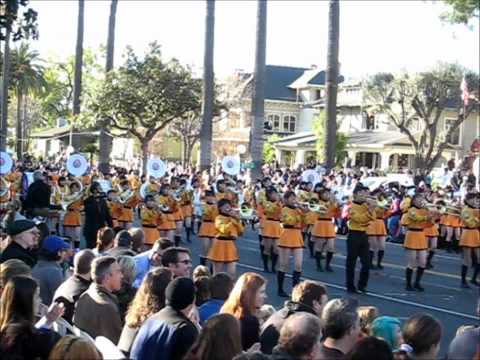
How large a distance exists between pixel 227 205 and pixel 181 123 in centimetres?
3854

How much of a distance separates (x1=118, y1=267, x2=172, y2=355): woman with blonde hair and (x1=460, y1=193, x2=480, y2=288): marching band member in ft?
35.4

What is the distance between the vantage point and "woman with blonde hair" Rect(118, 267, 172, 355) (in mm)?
5824

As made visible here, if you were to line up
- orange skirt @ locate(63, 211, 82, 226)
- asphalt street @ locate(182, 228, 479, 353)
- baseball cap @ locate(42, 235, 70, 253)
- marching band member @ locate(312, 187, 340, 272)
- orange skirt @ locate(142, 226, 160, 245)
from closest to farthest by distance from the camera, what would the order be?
baseball cap @ locate(42, 235, 70, 253) → asphalt street @ locate(182, 228, 479, 353) → orange skirt @ locate(142, 226, 160, 245) → marching band member @ locate(312, 187, 340, 272) → orange skirt @ locate(63, 211, 82, 226)

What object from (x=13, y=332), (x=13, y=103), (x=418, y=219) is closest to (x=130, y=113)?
(x=418, y=219)

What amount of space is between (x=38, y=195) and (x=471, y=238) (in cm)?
894

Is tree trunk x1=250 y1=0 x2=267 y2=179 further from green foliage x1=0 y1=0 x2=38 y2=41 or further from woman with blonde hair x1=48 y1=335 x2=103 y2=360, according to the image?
woman with blonde hair x1=48 y1=335 x2=103 y2=360

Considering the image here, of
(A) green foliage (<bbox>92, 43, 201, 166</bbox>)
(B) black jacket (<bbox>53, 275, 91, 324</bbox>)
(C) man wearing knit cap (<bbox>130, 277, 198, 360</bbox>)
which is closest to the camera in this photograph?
(C) man wearing knit cap (<bbox>130, 277, 198, 360</bbox>)

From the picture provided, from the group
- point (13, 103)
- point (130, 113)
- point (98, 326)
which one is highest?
point (13, 103)

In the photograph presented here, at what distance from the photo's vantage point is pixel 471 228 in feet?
52.2

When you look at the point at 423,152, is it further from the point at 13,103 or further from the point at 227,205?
the point at 13,103

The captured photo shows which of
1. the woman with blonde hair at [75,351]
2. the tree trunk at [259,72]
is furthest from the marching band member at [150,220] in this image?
the woman with blonde hair at [75,351]

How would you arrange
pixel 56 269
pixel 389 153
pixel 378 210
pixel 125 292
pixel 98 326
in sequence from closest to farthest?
1. pixel 98 326
2. pixel 125 292
3. pixel 56 269
4. pixel 378 210
5. pixel 389 153

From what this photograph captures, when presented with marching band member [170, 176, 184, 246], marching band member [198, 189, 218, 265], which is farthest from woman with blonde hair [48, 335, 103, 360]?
marching band member [170, 176, 184, 246]

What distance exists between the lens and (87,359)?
3971 mm
